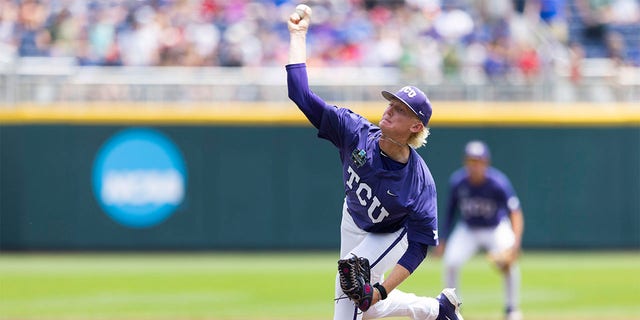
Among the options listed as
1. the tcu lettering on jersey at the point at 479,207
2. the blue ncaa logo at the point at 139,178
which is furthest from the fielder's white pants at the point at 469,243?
the blue ncaa logo at the point at 139,178

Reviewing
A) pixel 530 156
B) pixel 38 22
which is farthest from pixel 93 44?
pixel 530 156

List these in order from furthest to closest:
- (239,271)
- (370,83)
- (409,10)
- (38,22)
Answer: (409,10)
(38,22)
(370,83)
(239,271)

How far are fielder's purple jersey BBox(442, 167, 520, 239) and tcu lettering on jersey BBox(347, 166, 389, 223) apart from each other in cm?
558

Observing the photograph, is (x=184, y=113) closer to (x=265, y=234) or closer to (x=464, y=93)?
(x=265, y=234)

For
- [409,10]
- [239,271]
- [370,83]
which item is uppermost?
[409,10]

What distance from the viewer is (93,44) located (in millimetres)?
19484

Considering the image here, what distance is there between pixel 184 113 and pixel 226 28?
192 centimetres

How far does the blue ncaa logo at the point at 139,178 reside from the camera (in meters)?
19.4

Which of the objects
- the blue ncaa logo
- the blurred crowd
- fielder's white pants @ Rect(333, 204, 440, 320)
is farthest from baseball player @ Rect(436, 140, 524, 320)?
the blue ncaa logo

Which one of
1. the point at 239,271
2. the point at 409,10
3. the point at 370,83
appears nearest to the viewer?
the point at 239,271

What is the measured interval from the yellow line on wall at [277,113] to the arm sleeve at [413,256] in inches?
439

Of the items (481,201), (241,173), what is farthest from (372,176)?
(241,173)

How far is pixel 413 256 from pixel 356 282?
20.5 inches

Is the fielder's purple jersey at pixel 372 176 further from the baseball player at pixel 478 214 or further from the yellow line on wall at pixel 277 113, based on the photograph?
the yellow line on wall at pixel 277 113
